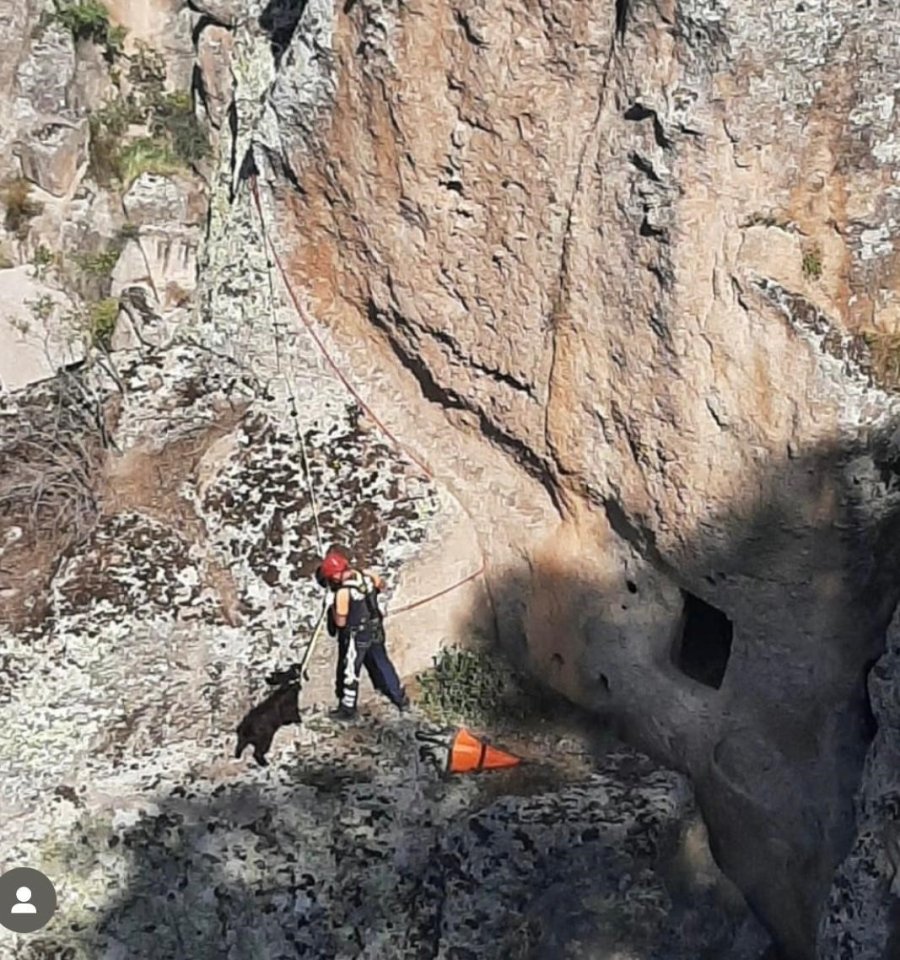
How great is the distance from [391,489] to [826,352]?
3357 millimetres

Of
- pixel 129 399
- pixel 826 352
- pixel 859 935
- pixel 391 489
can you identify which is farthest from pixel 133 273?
pixel 859 935

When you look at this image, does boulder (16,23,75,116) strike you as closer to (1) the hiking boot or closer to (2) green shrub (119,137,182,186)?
(2) green shrub (119,137,182,186)

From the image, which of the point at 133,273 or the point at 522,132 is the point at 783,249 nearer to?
the point at 522,132

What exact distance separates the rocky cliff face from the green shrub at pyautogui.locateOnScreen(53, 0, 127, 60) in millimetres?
9986

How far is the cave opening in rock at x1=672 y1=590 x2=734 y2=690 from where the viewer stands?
8.51m

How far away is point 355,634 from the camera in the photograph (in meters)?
8.42

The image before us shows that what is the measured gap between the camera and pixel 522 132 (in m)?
8.26

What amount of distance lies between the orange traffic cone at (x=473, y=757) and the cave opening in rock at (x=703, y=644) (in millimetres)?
1253

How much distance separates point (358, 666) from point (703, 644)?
2278mm

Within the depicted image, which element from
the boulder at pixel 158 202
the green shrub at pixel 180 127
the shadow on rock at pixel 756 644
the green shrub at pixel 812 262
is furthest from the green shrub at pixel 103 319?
the green shrub at pixel 812 262

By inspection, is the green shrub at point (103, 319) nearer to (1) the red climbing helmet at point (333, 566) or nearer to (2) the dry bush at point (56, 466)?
(2) the dry bush at point (56, 466)

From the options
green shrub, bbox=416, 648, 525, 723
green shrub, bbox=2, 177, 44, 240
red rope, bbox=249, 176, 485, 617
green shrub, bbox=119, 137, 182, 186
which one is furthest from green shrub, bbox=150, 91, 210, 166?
green shrub, bbox=416, 648, 525, 723

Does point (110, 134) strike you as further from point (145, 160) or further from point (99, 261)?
point (99, 261)

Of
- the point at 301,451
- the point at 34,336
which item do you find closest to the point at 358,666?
the point at 301,451
